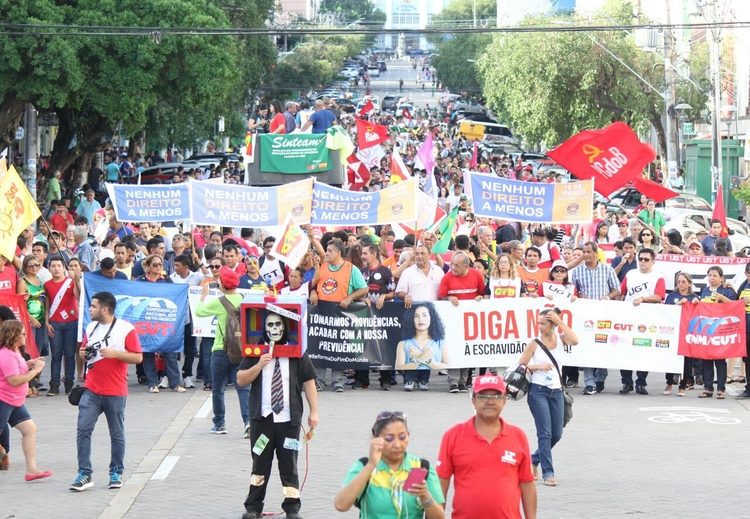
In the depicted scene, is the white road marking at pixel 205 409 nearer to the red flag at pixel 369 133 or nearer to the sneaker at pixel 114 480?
the sneaker at pixel 114 480

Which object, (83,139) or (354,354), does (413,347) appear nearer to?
(354,354)

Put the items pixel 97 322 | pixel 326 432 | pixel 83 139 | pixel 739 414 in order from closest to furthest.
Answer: pixel 97 322 < pixel 326 432 < pixel 739 414 < pixel 83 139

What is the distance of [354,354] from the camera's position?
1551 centimetres

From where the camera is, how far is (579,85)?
166 ft

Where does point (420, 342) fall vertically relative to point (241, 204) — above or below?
below

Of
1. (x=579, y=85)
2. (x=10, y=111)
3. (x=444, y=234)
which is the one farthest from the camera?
(x=579, y=85)

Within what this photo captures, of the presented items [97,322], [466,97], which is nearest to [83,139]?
[97,322]

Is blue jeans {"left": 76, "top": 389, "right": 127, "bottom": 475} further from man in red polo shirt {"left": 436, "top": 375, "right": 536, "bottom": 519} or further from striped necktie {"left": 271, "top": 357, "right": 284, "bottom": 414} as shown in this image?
man in red polo shirt {"left": 436, "top": 375, "right": 536, "bottom": 519}

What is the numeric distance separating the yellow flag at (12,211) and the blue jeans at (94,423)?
4.29 metres

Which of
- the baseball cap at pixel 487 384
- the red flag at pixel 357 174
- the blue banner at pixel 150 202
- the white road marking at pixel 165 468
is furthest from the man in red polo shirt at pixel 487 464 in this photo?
the red flag at pixel 357 174

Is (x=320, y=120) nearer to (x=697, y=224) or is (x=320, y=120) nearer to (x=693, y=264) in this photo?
(x=693, y=264)

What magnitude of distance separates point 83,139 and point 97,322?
30.2 meters

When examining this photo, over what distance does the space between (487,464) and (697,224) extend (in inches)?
1043

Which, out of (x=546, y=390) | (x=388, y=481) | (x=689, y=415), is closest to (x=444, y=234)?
(x=689, y=415)
